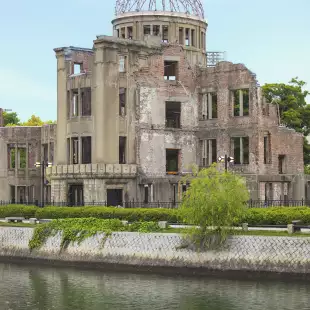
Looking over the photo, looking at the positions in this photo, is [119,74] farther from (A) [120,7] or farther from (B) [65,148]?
(A) [120,7]

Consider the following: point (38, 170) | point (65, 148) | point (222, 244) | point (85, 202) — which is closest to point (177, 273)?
point (222, 244)

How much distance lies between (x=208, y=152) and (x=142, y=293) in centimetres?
2645

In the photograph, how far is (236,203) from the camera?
117ft

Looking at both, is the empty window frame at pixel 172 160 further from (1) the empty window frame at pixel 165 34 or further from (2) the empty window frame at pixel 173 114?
(1) the empty window frame at pixel 165 34

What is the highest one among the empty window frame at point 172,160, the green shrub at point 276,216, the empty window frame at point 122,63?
the empty window frame at point 122,63

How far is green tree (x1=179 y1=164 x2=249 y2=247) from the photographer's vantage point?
35562mm

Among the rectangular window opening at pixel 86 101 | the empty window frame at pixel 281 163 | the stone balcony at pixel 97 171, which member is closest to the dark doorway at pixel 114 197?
the stone balcony at pixel 97 171

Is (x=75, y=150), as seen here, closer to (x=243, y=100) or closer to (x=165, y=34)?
(x=243, y=100)

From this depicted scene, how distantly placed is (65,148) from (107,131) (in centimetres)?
391

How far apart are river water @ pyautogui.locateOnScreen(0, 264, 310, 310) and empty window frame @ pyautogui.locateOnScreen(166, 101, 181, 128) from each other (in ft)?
72.8


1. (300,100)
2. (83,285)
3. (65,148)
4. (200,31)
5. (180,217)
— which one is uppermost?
(200,31)

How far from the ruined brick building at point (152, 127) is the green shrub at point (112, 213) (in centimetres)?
634

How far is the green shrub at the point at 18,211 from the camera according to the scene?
4866 cm

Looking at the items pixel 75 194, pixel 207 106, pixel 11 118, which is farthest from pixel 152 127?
pixel 11 118
